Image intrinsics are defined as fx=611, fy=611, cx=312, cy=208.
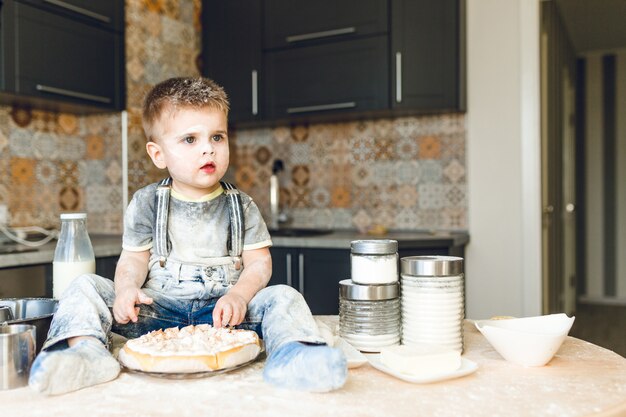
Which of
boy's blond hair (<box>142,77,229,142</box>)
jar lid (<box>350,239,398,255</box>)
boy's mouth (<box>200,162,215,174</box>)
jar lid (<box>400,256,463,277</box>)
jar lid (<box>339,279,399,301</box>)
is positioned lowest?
jar lid (<box>339,279,399,301</box>)

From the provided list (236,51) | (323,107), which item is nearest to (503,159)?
(323,107)

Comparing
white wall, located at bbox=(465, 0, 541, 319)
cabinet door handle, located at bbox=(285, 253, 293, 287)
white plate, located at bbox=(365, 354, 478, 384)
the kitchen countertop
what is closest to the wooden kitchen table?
white plate, located at bbox=(365, 354, 478, 384)

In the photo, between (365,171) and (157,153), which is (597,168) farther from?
(157,153)

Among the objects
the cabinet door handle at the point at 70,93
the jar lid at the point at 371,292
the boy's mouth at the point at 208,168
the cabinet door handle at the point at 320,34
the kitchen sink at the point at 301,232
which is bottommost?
the jar lid at the point at 371,292

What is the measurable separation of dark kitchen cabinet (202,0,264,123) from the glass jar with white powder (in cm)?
254

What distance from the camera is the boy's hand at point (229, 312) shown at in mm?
1047

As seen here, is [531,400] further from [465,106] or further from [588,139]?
[588,139]

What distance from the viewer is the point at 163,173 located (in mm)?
3477

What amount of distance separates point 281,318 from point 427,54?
2368mm

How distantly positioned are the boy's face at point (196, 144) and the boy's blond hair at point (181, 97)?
12 millimetres

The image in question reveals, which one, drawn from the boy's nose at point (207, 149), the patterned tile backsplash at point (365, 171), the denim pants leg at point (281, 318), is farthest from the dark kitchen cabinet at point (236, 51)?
the denim pants leg at point (281, 318)

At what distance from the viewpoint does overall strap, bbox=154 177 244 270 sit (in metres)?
1.22

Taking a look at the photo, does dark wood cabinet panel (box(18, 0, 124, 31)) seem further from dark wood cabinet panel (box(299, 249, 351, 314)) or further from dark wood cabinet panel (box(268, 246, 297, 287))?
dark wood cabinet panel (box(299, 249, 351, 314))

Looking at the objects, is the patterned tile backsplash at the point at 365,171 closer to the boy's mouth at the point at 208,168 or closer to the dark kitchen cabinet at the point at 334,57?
the dark kitchen cabinet at the point at 334,57
